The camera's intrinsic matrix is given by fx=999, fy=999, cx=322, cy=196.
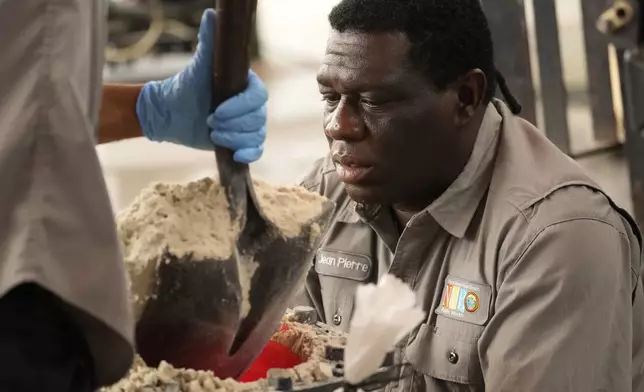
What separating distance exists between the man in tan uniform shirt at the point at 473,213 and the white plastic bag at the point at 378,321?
1.19 feet

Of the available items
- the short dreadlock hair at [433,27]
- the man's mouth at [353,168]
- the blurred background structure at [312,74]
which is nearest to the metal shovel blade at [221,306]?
the man's mouth at [353,168]

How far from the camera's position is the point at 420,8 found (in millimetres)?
1498

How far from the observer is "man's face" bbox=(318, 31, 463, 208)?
4.91 ft

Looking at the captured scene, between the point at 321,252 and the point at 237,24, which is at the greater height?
the point at 237,24

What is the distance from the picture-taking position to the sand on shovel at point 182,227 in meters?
1.15

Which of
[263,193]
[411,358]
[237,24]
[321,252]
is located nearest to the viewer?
[237,24]

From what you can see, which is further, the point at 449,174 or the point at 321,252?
the point at 321,252

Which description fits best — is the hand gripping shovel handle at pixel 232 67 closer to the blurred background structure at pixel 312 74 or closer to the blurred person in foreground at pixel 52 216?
the blurred person in foreground at pixel 52 216

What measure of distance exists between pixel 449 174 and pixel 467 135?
0.22 ft

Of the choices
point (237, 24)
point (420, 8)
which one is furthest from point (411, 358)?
point (237, 24)

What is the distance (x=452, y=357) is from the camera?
1.48 meters

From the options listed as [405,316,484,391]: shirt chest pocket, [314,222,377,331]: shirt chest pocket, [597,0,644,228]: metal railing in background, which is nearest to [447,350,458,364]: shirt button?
[405,316,484,391]: shirt chest pocket

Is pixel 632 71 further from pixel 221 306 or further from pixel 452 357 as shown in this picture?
pixel 221 306

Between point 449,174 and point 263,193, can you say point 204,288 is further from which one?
point 449,174
